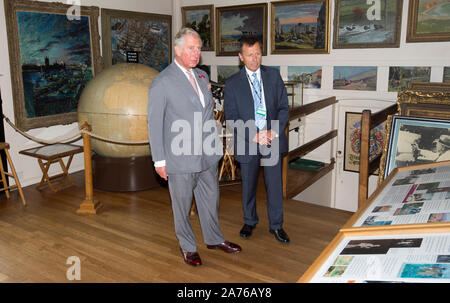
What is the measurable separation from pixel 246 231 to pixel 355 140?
175 inches

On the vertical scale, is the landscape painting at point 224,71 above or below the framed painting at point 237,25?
below

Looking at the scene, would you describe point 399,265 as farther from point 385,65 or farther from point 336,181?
point 336,181

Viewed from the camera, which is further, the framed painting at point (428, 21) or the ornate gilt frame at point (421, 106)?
the framed painting at point (428, 21)

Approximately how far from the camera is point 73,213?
16.9 ft

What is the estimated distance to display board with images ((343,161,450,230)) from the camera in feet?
6.79

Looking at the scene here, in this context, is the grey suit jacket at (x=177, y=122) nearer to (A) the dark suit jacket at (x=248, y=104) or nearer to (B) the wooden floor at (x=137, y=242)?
(A) the dark suit jacket at (x=248, y=104)

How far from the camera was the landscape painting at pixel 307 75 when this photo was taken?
25.8ft

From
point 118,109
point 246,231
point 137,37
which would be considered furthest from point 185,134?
point 137,37

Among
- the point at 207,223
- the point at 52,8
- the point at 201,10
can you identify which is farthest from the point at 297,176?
the point at 52,8

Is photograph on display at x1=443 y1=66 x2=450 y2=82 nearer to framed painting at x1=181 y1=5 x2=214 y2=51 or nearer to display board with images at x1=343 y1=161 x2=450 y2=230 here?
display board with images at x1=343 y1=161 x2=450 y2=230

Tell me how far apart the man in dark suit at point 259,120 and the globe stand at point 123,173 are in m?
2.36

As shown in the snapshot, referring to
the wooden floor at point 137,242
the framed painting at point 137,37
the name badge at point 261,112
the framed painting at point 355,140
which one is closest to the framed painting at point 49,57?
the framed painting at point 137,37

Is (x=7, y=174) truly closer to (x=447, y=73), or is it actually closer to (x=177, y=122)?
(x=177, y=122)

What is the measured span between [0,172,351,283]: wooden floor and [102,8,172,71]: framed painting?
3120 millimetres
